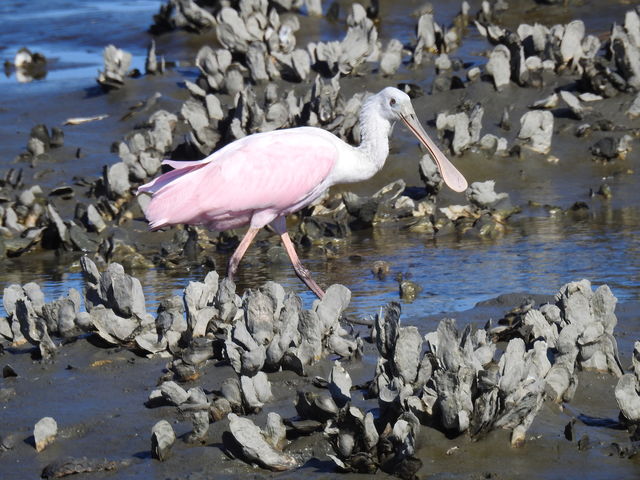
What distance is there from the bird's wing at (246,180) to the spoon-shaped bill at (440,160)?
2.09ft

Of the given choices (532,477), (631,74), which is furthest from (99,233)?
(532,477)

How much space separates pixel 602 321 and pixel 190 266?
403 centimetres

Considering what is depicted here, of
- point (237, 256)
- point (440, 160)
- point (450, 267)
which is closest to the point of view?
point (237, 256)

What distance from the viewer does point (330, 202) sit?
9.94 meters

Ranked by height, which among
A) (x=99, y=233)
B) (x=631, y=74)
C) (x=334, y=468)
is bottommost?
(x=99, y=233)

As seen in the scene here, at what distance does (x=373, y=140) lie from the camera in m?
7.97

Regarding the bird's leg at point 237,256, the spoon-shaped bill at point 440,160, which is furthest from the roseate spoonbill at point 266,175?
the spoon-shaped bill at point 440,160

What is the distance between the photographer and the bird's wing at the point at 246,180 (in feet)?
25.2

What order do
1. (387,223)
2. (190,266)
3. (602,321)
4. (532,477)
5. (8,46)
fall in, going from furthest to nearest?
(8,46), (387,223), (190,266), (602,321), (532,477)

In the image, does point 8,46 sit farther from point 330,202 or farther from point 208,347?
point 208,347

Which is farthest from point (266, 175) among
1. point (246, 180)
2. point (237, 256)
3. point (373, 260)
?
point (373, 260)

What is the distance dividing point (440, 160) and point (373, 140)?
0.60 m

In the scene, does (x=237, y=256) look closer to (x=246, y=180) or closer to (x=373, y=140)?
(x=246, y=180)

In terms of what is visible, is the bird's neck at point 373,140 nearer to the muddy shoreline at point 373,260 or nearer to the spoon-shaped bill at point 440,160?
the spoon-shaped bill at point 440,160
